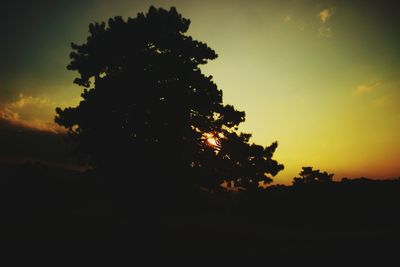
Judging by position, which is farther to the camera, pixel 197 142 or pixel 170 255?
pixel 197 142

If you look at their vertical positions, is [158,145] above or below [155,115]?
below

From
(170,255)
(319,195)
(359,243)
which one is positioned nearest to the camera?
(170,255)

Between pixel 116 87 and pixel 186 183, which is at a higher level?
pixel 116 87

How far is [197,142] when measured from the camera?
49.3 ft

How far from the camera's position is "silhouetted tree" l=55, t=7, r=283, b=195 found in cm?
1425

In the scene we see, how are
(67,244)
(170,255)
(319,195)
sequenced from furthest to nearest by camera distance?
(319,195), (67,244), (170,255)

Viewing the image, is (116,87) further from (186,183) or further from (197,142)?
(186,183)

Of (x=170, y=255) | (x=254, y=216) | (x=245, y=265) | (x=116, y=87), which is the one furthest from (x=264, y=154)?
(x=254, y=216)

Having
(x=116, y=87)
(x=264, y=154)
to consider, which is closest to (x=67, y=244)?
(x=116, y=87)

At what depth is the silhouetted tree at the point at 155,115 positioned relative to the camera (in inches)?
561

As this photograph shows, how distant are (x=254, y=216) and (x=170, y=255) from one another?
25.1 meters

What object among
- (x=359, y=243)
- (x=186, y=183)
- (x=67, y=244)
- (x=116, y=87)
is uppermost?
(x=116, y=87)

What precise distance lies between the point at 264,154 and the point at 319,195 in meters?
24.1

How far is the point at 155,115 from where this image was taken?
48.1 feet
